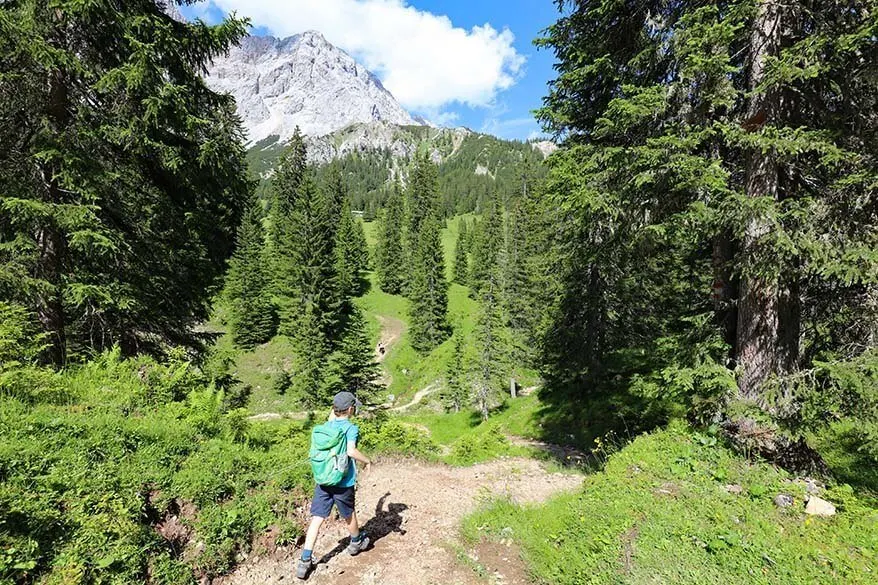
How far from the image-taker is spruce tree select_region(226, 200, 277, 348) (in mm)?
41469

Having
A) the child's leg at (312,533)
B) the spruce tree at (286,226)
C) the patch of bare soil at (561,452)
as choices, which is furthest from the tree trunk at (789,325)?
the spruce tree at (286,226)

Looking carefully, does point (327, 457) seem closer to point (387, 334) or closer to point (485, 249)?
point (387, 334)

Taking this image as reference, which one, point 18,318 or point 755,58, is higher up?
point 755,58

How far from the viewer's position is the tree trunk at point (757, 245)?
604cm

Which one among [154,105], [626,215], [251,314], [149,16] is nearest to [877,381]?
[626,215]

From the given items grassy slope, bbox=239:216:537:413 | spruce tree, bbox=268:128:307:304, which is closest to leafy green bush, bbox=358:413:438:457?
grassy slope, bbox=239:216:537:413

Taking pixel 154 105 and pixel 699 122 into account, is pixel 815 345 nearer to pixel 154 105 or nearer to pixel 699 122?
pixel 699 122

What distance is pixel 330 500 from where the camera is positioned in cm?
514

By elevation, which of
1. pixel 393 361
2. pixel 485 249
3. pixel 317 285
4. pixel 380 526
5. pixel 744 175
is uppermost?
pixel 485 249

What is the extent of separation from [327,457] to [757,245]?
6528 millimetres

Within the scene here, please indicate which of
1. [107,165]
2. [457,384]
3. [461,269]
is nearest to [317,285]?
[457,384]

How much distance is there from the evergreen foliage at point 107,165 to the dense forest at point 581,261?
0.16ft

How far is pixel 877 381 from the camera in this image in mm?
4973

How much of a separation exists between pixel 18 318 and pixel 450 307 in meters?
51.5
